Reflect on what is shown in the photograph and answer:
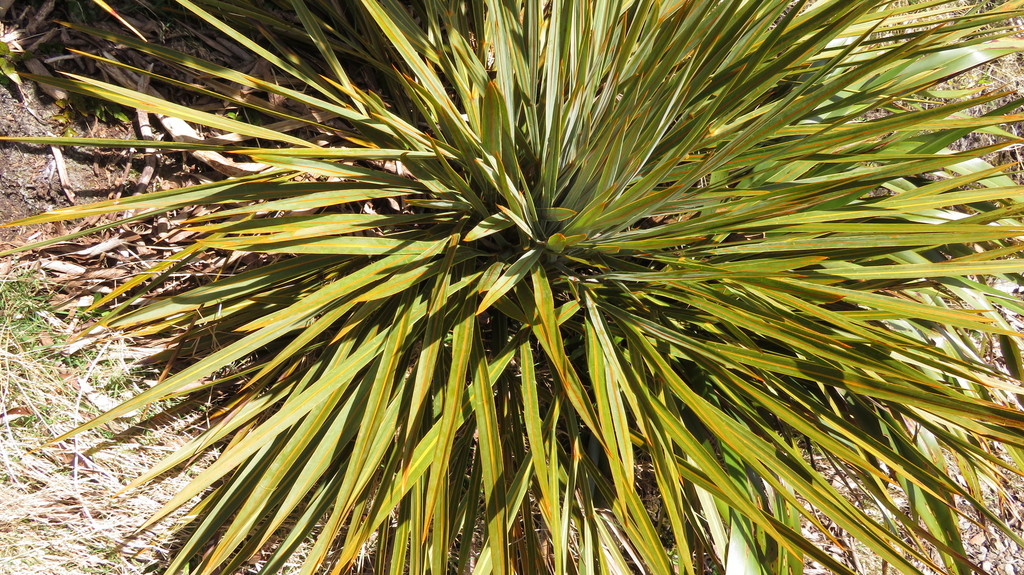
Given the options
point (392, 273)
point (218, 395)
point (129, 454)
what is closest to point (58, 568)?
point (129, 454)

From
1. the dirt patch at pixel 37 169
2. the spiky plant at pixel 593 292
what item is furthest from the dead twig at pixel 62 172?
the spiky plant at pixel 593 292

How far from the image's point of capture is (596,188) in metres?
1.20

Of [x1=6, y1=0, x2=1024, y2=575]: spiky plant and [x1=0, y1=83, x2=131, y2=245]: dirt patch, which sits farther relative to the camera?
[x1=0, y1=83, x2=131, y2=245]: dirt patch

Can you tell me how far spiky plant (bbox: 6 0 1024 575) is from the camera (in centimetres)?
106

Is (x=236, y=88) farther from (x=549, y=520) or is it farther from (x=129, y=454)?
(x=549, y=520)

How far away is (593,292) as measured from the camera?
4.23ft

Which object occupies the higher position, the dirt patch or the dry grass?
the dirt patch

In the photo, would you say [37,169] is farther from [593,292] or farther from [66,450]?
[593,292]

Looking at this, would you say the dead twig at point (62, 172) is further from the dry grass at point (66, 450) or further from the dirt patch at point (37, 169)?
the dry grass at point (66, 450)

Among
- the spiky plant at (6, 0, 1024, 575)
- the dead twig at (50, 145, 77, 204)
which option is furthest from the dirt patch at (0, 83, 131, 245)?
the spiky plant at (6, 0, 1024, 575)

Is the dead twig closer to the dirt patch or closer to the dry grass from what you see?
the dirt patch

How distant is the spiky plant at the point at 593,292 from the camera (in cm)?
106

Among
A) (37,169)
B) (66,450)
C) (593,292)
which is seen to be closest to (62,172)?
(37,169)

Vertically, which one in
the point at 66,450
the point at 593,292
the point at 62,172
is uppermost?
Result: the point at 62,172
